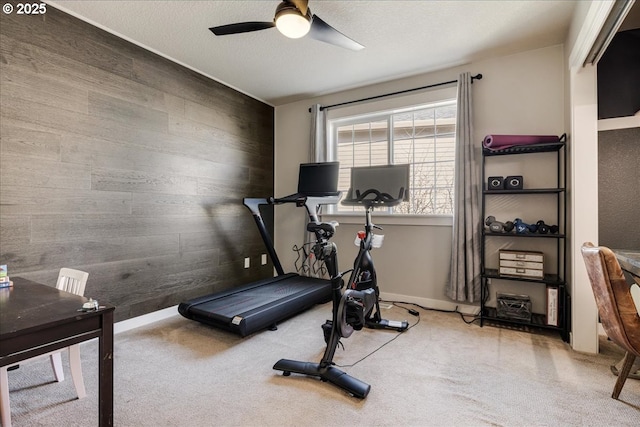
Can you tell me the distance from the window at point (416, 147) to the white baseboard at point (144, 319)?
7.99 ft

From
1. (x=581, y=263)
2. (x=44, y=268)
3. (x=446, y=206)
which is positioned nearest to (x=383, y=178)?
(x=446, y=206)

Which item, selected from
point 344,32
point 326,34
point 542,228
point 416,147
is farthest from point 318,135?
point 542,228

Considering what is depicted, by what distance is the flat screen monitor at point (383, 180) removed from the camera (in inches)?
109

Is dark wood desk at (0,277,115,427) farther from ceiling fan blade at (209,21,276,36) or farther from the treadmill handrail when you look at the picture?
the treadmill handrail

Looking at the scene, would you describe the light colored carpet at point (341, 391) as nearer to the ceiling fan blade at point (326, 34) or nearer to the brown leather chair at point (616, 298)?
the brown leather chair at point (616, 298)

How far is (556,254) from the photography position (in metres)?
2.91

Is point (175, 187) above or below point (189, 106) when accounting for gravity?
below

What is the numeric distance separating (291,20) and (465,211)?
7.70 ft

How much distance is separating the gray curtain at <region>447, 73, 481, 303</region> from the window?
28 centimetres

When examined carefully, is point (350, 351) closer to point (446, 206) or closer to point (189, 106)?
point (446, 206)

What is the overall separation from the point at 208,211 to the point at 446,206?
271 centimetres

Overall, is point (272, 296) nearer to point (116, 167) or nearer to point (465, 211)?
point (116, 167)

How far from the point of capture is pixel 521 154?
3.02m

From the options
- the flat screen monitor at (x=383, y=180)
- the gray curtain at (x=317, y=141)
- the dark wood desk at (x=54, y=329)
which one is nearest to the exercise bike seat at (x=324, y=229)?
the flat screen monitor at (x=383, y=180)
